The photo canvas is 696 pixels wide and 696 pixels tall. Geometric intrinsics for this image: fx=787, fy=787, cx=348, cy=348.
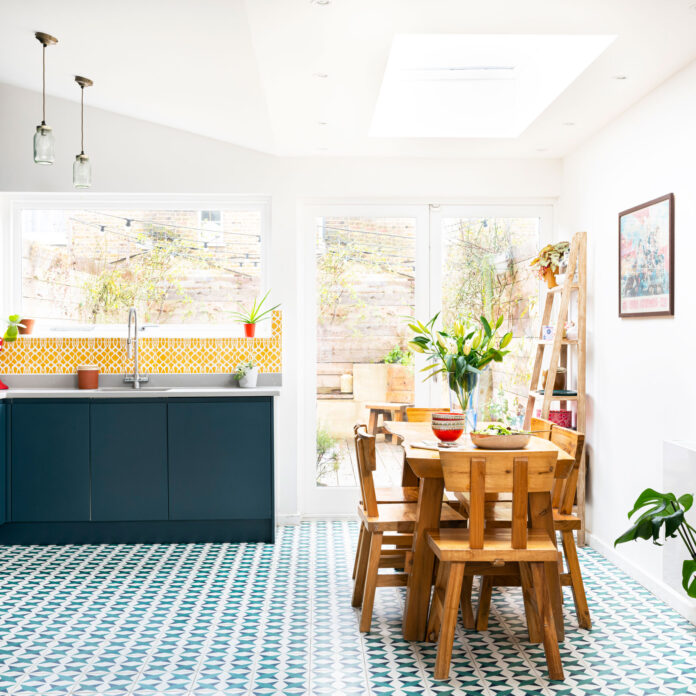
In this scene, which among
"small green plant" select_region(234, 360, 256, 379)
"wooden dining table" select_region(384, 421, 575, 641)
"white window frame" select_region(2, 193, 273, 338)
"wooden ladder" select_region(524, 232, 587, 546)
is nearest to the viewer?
"wooden dining table" select_region(384, 421, 575, 641)

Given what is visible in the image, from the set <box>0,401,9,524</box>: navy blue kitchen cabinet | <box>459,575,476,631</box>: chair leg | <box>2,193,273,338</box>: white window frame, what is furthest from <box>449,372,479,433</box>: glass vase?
<box>0,401,9,524</box>: navy blue kitchen cabinet

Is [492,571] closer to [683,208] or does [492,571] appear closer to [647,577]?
[647,577]

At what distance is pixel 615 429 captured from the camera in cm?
→ 459

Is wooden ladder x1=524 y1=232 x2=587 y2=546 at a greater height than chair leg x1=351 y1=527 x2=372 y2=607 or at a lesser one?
greater

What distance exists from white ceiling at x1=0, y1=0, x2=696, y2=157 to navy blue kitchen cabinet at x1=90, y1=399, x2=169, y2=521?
1949 millimetres

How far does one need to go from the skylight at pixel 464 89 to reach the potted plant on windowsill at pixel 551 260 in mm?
804

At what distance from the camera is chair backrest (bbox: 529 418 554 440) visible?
4.03m


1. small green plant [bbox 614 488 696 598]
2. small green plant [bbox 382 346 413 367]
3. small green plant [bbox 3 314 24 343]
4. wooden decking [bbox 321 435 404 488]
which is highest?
small green plant [bbox 3 314 24 343]

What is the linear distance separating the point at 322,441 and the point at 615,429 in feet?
6.90

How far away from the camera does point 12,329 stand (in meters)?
5.35

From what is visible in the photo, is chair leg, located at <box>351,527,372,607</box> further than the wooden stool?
No

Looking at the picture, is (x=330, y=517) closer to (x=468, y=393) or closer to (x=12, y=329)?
(x=468, y=393)

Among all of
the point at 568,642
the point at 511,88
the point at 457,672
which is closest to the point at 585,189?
the point at 511,88

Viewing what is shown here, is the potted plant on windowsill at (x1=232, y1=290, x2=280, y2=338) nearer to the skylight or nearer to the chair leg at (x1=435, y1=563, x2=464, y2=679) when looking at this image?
the skylight
